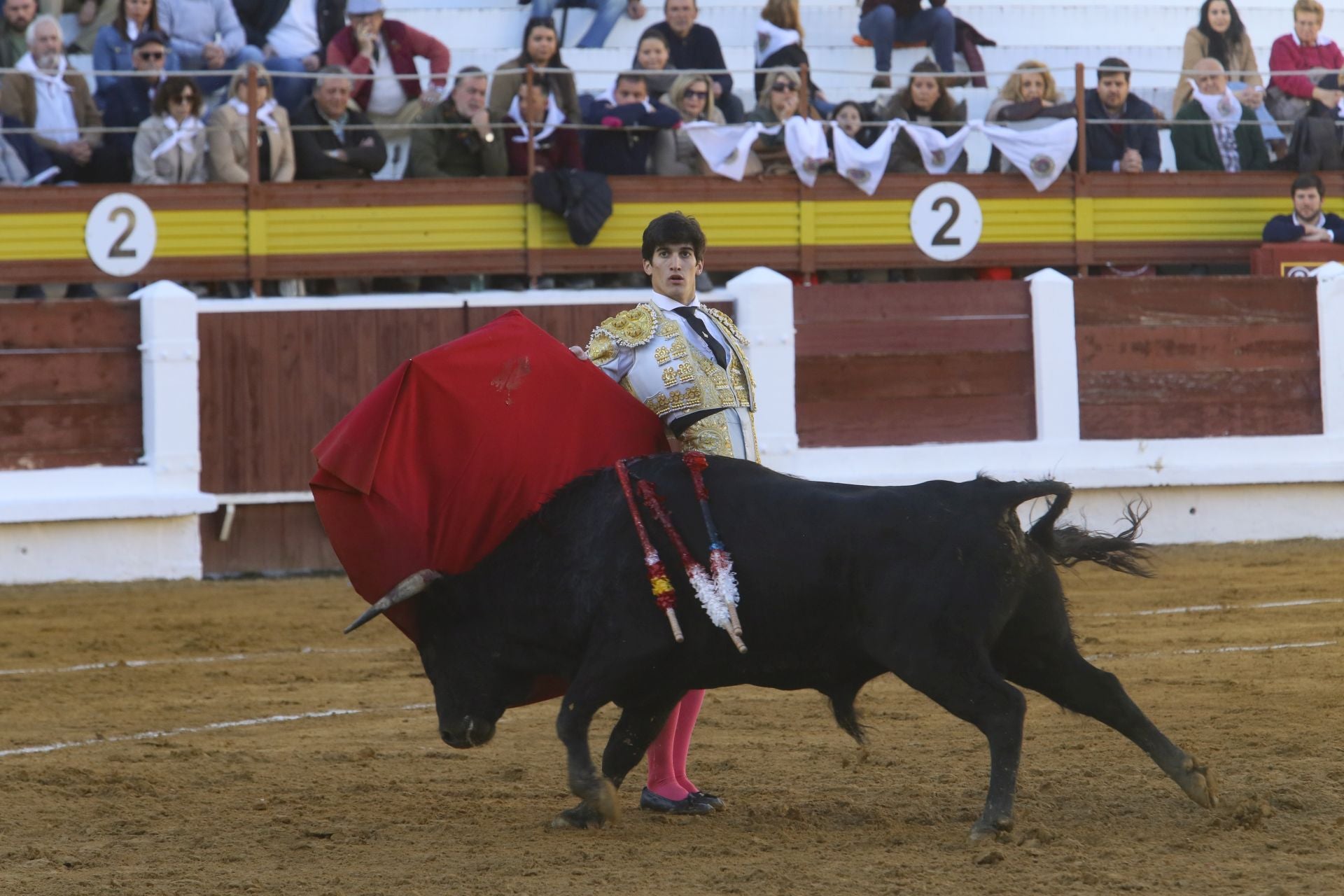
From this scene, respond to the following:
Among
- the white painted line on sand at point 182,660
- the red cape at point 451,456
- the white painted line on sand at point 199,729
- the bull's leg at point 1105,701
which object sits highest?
the red cape at point 451,456

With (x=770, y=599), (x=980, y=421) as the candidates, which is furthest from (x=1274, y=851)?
(x=980, y=421)

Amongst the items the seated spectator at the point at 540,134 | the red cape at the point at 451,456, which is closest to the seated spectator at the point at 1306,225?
the seated spectator at the point at 540,134

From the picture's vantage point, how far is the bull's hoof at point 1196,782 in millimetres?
3133

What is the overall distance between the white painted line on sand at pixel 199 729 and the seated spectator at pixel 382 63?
13.9ft

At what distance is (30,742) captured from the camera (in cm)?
430

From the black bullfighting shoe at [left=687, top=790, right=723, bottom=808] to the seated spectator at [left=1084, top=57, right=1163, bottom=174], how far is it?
651 cm

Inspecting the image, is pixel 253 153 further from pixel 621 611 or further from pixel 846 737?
pixel 621 611

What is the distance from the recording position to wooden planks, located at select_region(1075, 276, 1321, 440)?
873 centimetres

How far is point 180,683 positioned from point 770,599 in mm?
2811

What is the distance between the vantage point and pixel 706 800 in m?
3.44

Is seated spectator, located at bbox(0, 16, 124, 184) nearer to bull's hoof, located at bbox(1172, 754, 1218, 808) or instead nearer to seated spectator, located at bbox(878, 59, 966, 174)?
seated spectator, located at bbox(878, 59, 966, 174)

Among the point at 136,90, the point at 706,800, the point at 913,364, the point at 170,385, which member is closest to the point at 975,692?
the point at 706,800

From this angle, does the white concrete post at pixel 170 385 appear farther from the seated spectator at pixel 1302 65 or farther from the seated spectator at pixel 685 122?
the seated spectator at pixel 1302 65

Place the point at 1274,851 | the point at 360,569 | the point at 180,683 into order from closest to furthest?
1. the point at 1274,851
2. the point at 360,569
3. the point at 180,683
